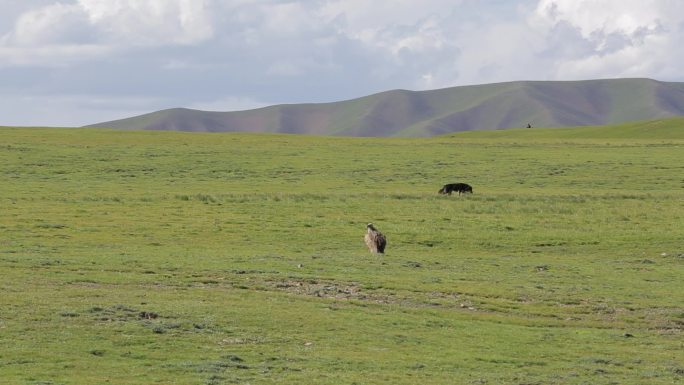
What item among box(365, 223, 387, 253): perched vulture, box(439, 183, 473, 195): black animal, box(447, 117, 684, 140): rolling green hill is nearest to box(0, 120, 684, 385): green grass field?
box(365, 223, 387, 253): perched vulture

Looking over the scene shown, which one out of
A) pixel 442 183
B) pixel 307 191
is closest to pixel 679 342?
pixel 307 191

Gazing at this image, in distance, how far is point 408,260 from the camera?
30.6 m

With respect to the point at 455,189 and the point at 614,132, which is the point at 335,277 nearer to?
the point at 455,189

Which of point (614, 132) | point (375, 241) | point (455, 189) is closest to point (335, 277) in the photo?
point (375, 241)

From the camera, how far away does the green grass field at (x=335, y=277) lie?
16.9 meters

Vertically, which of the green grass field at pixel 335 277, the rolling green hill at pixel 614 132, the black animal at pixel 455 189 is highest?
the rolling green hill at pixel 614 132

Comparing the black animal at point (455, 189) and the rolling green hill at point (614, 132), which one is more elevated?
the rolling green hill at point (614, 132)

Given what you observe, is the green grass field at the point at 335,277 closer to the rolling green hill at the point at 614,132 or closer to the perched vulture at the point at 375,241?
the perched vulture at the point at 375,241

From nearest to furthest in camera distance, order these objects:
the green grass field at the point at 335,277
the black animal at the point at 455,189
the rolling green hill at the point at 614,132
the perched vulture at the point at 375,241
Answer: the green grass field at the point at 335,277 < the perched vulture at the point at 375,241 < the black animal at the point at 455,189 < the rolling green hill at the point at 614,132

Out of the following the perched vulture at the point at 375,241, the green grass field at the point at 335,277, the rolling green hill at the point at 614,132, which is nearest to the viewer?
the green grass field at the point at 335,277

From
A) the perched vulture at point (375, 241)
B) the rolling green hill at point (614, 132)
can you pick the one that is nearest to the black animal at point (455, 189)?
the perched vulture at point (375, 241)

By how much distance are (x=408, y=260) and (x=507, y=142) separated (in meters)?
60.8

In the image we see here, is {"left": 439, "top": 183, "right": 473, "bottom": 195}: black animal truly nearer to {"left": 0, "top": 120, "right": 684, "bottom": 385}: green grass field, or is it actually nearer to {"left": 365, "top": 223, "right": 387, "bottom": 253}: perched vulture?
{"left": 0, "top": 120, "right": 684, "bottom": 385}: green grass field

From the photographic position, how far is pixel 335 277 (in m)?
26.2
